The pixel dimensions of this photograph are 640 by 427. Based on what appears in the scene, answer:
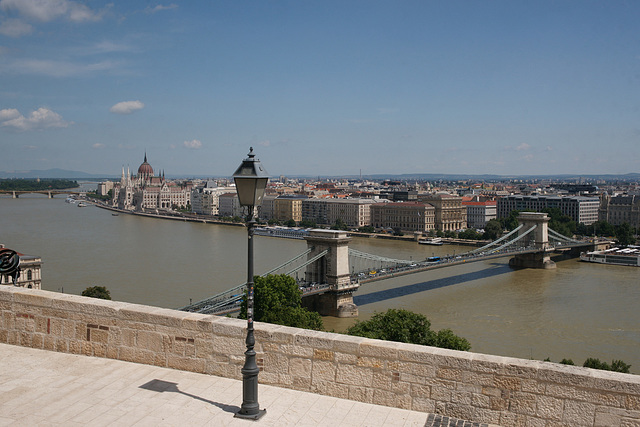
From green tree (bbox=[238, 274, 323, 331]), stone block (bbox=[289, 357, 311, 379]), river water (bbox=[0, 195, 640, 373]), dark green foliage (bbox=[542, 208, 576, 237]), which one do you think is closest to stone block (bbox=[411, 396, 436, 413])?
stone block (bbox=[289, 357, 311, 379])

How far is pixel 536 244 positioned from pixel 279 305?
18117 millimetres

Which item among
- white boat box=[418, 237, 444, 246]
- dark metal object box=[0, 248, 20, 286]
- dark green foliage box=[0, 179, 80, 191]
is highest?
dark metal object box=[0, 248, 20, 286]

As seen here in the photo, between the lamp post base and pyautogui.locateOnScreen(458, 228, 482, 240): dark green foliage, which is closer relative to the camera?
the lamp post base

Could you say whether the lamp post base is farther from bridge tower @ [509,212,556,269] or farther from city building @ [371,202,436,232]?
city building @ [371,202,436,232]

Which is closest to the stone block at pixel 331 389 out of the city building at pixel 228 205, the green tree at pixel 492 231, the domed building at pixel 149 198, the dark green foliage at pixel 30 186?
the green tree at pixel 492 231

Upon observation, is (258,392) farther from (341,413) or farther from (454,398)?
(454,398)

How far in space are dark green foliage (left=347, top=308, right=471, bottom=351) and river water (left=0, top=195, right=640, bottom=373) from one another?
180cm

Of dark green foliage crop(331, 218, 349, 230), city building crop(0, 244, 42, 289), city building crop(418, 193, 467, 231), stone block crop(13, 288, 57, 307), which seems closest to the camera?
stone block crop(13, 288, 57, 307)

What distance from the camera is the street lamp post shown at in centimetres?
210

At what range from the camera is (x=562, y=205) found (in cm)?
4431

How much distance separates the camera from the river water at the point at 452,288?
11.9 metres

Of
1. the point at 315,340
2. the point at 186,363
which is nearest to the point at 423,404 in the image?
the point at 315,340

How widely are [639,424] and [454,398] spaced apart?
545mm

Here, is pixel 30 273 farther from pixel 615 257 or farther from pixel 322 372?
pixel 615 257
